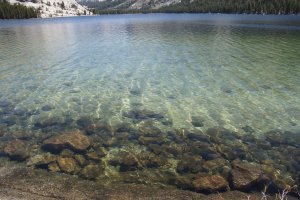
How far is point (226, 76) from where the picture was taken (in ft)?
102

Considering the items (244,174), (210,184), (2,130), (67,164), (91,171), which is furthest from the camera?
(2,130)

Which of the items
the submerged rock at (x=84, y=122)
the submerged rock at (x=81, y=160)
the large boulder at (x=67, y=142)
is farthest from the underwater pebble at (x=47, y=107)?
the submerged rock at (x=81, y=160)

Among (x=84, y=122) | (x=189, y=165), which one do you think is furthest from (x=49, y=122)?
(x=189, y=165)

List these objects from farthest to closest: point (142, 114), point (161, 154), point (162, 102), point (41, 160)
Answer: point (162, 102)
point (142, 114)
point (161, 154)
point (41, 160)

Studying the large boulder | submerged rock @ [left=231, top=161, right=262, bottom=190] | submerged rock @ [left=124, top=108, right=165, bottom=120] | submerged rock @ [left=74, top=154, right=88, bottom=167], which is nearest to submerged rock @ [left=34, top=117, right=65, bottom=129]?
the large boulder

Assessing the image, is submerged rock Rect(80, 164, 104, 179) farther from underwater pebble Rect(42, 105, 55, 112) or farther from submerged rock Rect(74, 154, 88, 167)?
underwater pebble Rect(42, 105, 55, 112)

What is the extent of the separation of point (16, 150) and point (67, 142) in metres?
2.73

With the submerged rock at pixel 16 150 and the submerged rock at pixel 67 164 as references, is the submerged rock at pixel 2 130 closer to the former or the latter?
the submerged rock at pixel 16 150

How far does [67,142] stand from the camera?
1591cm

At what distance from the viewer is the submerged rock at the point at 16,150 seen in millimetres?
14710

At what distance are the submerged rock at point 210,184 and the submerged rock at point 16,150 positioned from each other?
918 cm

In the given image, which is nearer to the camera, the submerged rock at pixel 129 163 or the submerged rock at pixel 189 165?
the submerged rock at pixel 189 165

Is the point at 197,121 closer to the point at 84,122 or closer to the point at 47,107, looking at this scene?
the point at 84,122

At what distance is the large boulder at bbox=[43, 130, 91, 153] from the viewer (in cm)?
1559
